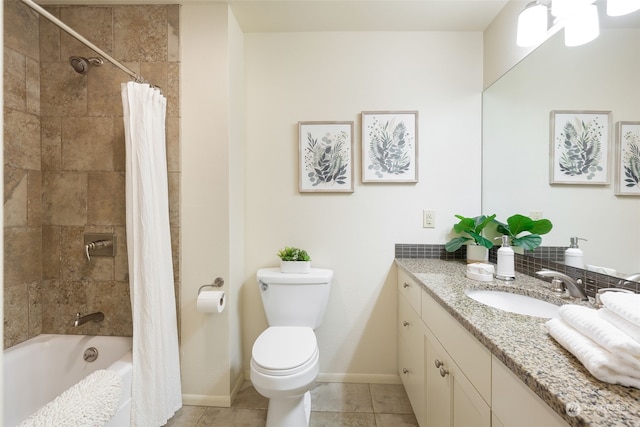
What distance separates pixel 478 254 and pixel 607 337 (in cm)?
111

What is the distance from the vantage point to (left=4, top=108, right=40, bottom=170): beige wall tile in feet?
4.84

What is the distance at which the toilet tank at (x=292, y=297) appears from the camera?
1.68 m

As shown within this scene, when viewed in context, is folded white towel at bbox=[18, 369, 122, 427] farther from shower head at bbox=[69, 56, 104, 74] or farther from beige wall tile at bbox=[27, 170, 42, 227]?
shower head at bbox=[69, 56, 104, 74]

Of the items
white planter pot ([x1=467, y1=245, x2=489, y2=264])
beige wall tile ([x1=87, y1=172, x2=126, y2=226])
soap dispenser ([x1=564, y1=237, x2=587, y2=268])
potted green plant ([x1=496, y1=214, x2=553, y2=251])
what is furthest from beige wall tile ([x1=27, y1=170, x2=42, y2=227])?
soap dispenser ([x1=564, y1=237, x2=587, y2=268])

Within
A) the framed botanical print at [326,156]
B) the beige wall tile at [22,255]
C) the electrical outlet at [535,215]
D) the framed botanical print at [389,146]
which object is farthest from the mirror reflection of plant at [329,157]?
the beige wall tile at [22,255]

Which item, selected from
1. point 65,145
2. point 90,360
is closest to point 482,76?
point 65,145

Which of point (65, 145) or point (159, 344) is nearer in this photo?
point (159, 344)

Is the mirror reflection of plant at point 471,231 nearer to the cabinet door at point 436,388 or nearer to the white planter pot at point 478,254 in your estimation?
the white planter pot at point 478,254

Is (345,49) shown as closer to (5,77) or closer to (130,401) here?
(5,77)

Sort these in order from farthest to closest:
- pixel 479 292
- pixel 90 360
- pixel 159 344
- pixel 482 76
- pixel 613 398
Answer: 1. pixel 482 76
2. pixel 90 360
3. pixel 159 344
4. pixel 479 292
5. pixel 613 398

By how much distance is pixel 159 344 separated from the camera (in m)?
1.43

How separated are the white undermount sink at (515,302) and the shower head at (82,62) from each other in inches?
90.3

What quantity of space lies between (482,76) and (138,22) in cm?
220

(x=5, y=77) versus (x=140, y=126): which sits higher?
(x=5, y=77)
